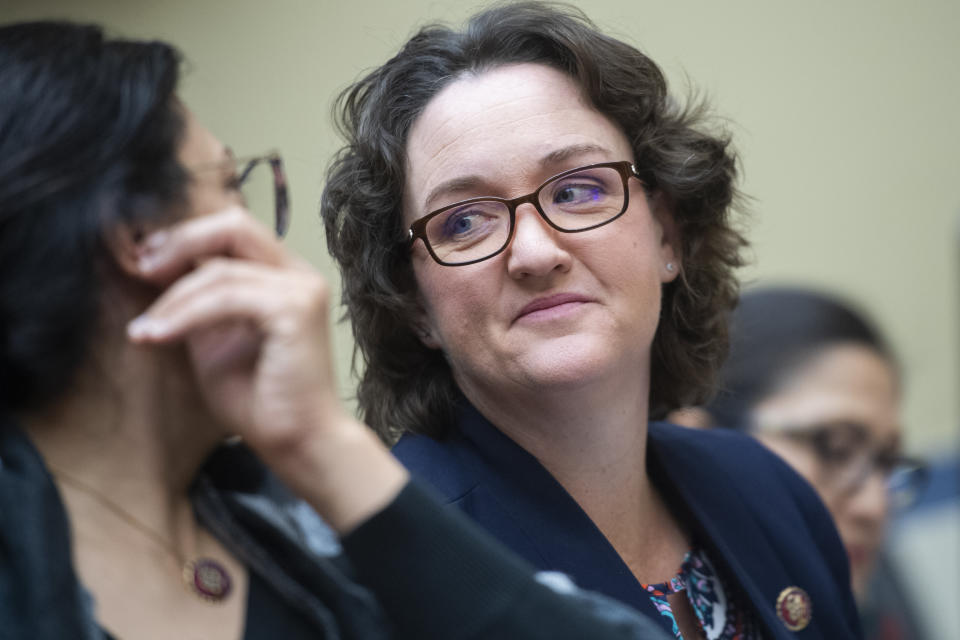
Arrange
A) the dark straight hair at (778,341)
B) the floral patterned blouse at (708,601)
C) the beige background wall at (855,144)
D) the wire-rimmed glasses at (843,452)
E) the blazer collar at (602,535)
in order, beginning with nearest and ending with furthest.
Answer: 1. the blazer collar at (602,535)
2. the floral patterned blouse at (708,601)
3. the wire-rimmed glasses at (843,452)
4. the dark straight hair at (778,341)
5. the beige background wall at (855,144)

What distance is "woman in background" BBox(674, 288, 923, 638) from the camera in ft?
9.71

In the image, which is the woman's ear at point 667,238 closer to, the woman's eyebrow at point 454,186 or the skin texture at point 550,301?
the skin texture at point 550,301

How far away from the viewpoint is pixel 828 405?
3.00m

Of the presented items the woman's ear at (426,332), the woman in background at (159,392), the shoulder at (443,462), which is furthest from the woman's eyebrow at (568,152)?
the woman in background at (159,392)

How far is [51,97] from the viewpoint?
127 cm

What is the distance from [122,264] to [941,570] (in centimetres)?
495

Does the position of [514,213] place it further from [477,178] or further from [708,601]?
[708,601]

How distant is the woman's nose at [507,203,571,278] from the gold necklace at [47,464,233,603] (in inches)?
29.6

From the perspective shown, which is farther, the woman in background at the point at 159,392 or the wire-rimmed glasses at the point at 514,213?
the wire-rimmed glasses at the point at 514,213

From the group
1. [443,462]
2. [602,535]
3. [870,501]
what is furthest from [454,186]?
[870,501]

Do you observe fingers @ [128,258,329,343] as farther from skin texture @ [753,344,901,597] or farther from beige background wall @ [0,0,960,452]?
beige background wall @ [0,0,960,452]

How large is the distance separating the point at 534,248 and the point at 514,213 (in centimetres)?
8

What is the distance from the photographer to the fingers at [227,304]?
126 cm

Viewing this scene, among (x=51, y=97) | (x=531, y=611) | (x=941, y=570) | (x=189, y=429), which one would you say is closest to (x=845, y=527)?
(x=531, y=611)
